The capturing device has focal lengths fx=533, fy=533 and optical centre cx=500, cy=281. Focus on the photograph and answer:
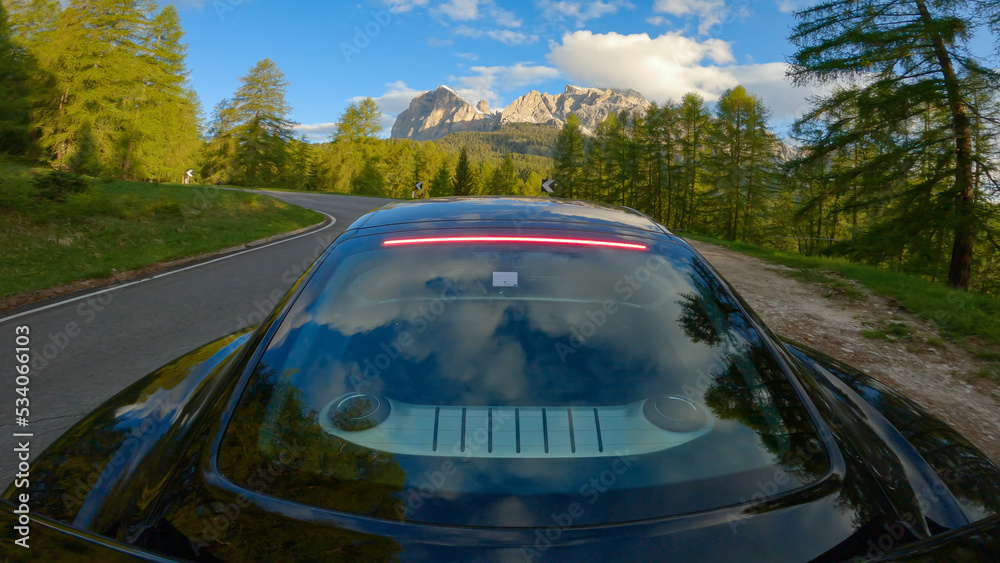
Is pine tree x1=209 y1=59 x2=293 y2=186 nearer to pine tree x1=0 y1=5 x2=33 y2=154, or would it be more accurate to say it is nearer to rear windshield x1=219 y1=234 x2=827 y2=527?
pine tree x1=0 y1=5 x2=33 y2=154

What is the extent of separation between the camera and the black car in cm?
100

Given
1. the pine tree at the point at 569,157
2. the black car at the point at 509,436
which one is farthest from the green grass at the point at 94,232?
the pine tree at the point at 569,157

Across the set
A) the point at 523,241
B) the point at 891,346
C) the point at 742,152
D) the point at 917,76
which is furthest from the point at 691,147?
the point at 523,241

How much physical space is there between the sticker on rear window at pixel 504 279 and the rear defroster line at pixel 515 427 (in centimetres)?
50

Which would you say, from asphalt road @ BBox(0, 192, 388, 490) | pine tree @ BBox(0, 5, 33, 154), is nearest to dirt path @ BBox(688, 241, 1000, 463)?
asphalt road @ BBox(0, 192, 388, 490)

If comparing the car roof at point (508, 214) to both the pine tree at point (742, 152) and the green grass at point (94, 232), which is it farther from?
the pine tree at point (742, 152)

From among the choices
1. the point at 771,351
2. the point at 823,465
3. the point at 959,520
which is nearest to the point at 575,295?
the point at 771,351

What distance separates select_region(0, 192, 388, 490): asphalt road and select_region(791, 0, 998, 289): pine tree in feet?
51.9

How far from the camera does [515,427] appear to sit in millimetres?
1369

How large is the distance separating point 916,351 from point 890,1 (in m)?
13.3

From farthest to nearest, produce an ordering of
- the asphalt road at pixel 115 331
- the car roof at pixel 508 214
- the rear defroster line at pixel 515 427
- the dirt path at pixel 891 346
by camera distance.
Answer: the dirt path at pixel 891 346
the asphalt road at pixel 115 331
the car roof at pixel 508 214
the rear defroster line at pixel 515 427

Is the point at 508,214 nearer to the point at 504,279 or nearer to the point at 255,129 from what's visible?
the point at 504,279

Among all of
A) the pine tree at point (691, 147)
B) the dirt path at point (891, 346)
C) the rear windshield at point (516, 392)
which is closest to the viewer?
the rear windshield at point (516, 392)

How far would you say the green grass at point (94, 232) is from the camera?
928 centimetres
